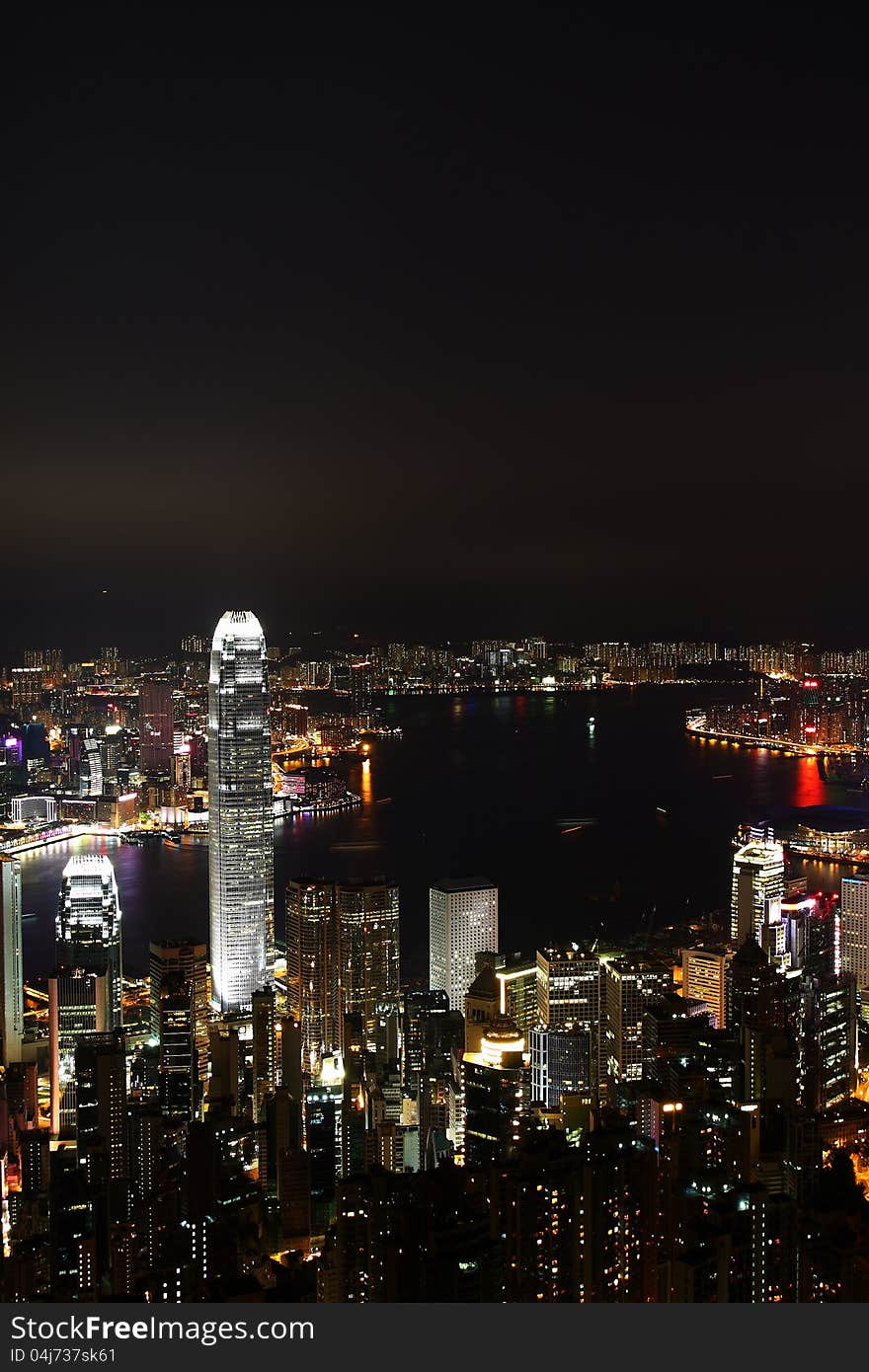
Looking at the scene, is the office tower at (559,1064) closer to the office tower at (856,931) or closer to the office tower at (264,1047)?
the office tower at (264,1047)

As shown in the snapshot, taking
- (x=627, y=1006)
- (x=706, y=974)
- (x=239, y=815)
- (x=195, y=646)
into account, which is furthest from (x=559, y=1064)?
(x=239, y=815)

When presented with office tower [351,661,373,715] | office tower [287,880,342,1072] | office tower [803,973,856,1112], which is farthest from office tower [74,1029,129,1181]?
office tower [351,661,373,715]

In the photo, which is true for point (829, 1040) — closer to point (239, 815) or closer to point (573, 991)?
point (573, 991)

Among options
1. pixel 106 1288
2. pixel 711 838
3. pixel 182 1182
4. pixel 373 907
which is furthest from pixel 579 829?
pixel 106 1288

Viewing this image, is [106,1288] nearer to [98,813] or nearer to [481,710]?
[98,813]

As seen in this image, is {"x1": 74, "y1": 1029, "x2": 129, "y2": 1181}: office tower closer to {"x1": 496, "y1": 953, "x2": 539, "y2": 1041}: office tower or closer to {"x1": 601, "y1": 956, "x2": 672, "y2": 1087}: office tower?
{"x1": 496, "y1": 953, "x2": 539, "y2": 1041}: office tower
